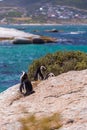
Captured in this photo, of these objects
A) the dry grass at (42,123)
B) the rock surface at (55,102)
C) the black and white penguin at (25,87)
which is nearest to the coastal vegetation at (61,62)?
the black and white penguin at (25,87)

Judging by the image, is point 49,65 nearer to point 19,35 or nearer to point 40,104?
point 40,104

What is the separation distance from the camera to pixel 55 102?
18.4 metres

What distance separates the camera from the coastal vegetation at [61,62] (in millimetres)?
35188

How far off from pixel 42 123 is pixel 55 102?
4.67 ft

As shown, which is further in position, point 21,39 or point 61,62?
point 21,39

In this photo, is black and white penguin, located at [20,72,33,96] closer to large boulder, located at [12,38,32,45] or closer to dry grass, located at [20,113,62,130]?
dry grass, located at [20,113,62,130]

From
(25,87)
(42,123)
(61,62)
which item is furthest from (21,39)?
(42,123)

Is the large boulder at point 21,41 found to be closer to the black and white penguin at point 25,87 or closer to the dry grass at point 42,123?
the black and white penguin at point 25,87

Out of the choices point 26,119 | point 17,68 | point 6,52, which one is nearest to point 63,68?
point 26,119

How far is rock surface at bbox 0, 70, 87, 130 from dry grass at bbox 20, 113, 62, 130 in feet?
0.65

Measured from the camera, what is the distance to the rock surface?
55.9 ft

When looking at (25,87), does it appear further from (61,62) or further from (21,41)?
(21,41)

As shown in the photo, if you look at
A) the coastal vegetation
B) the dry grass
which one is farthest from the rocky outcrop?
the dry grass

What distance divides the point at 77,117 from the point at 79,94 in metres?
1.66
